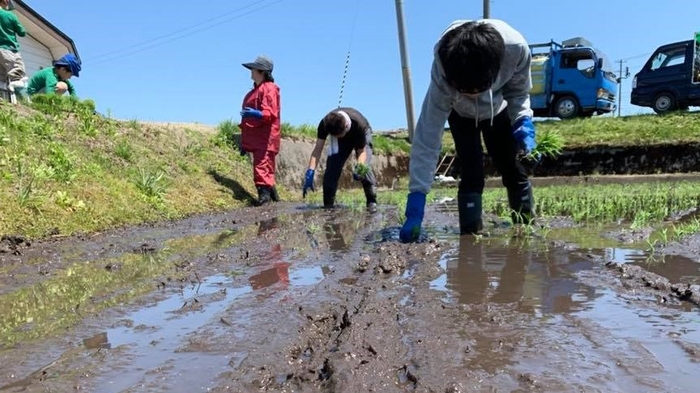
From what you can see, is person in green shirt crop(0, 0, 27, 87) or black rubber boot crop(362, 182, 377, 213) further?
black rubber boot crop(362, 182, 377, 213)

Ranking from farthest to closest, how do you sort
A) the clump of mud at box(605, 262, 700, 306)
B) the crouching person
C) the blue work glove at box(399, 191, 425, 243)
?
the crouching person
the blue work glove at box(399, 191, 425, 243)
the clump of mud at box(605, 262, 700, 306)

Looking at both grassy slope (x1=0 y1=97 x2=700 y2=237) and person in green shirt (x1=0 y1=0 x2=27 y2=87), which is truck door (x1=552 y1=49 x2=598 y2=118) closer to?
grassy slope (x1=0 y1=97 x2=700 y2=237)

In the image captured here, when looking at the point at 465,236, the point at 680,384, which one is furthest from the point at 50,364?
the point at 465,236

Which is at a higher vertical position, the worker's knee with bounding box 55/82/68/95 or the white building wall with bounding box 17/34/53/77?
the white building wall with bounding box 17/34/53/77

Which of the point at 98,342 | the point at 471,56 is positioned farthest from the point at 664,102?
the point at 98,342

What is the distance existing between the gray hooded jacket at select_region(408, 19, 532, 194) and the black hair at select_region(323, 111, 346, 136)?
2934 mm

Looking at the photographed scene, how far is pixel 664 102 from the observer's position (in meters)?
16.9

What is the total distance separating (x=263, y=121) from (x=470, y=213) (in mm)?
3923

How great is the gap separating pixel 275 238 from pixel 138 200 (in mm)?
1998

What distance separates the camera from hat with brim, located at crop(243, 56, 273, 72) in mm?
6883

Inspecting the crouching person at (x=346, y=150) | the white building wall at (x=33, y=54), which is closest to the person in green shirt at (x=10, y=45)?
the crouching person at (x=346, y=150)

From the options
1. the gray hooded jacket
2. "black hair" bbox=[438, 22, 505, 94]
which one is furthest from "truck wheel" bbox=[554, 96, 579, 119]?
"black hair" bbox=[438, 22, 505, 94]

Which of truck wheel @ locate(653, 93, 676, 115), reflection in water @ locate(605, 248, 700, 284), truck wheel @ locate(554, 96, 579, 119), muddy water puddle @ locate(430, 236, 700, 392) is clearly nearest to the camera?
muddy water puddle @ locate(430, 236, 700, 392)

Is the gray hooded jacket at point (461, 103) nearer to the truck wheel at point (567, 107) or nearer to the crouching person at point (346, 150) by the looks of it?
the crouching person at point (346, 150)
